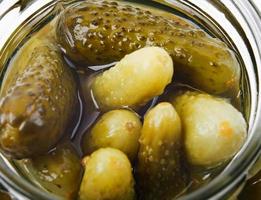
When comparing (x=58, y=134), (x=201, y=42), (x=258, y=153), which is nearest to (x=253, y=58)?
(x=201, y=42)

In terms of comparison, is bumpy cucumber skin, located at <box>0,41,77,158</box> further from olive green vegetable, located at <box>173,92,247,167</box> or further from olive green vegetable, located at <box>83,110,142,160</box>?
olive green vegetable, located at <box>173,92,247,167</box>

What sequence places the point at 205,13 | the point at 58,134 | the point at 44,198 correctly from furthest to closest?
the point at 205,13
the point at 58,134
the point at 44,198

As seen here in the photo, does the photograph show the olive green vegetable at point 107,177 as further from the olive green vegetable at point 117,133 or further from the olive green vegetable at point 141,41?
the olive green vegetable at point 141,41

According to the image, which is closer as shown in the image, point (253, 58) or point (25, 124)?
point (25, 124)

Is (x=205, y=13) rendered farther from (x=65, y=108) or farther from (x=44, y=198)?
(x=44, y=198)

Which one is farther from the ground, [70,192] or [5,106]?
[5,106]

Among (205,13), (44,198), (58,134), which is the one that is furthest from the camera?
(205,13)

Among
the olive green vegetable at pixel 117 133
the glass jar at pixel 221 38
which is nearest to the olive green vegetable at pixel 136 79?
the olive green vegetable at pixel 117 133
